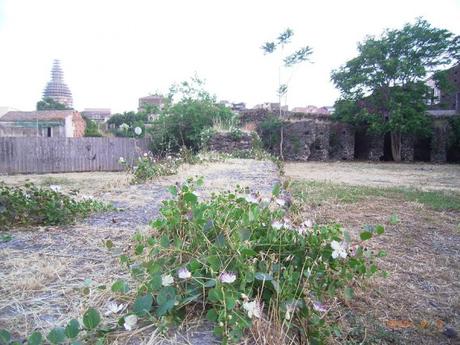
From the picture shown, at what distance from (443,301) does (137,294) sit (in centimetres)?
194

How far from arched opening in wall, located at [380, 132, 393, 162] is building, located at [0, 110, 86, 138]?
22.9 meters

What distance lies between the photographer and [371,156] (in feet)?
53.7

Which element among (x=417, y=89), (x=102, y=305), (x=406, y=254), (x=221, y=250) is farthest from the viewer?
(x=417, y=89)

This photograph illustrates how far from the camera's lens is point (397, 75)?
49.0 feet

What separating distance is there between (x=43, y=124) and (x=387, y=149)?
26.2 metres

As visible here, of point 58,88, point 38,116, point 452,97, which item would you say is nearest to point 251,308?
point 452,97

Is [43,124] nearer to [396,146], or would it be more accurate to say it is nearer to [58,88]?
[396,146]

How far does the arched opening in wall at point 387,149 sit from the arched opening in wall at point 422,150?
3.77ft

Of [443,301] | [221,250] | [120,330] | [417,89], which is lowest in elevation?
[443,301]

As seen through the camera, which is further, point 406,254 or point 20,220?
point 406,254

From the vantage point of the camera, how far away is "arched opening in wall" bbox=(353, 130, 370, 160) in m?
16.9

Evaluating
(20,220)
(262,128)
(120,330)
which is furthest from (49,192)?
(262,128)

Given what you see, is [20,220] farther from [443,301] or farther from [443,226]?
[443,226]

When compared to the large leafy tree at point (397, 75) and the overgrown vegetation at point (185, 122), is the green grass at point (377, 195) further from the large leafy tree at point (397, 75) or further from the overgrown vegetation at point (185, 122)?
the large leafy tree at point (397, 75)
